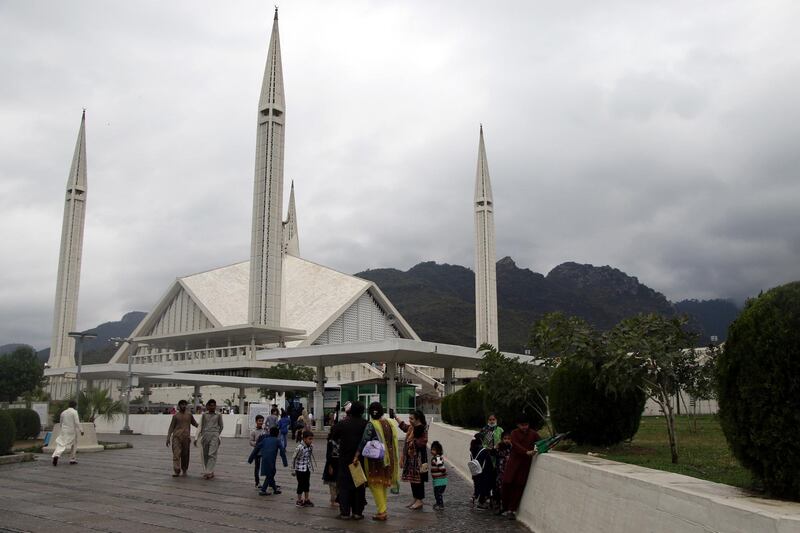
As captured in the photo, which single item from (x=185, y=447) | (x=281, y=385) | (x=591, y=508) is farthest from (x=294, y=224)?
(x=591, y=508)

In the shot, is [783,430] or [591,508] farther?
[591,508]

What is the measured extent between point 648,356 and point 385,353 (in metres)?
21.3

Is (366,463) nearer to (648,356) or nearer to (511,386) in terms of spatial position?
(648,356)

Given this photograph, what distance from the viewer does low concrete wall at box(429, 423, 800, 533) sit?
334 cm

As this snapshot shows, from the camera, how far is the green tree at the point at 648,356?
286 inches

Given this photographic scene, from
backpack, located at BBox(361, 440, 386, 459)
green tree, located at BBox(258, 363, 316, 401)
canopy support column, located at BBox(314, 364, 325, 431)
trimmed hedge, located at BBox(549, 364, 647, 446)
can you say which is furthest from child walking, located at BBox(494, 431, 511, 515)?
green tree, located at BBox(258, 363, 316, 401)

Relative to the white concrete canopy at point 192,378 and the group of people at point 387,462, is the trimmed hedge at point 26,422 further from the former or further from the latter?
the group of people at point 387,462

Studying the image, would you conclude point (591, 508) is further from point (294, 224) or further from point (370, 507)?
point (294, 224)

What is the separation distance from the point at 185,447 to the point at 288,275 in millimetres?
55208

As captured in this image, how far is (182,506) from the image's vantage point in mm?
7730

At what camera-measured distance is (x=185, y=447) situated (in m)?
11.0

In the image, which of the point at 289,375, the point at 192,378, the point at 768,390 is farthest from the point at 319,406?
the point at 768,390

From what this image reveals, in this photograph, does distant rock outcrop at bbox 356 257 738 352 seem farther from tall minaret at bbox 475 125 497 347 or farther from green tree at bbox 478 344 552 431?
green tree at bbox 478 344 552 431

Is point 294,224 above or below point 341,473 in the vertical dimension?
above
